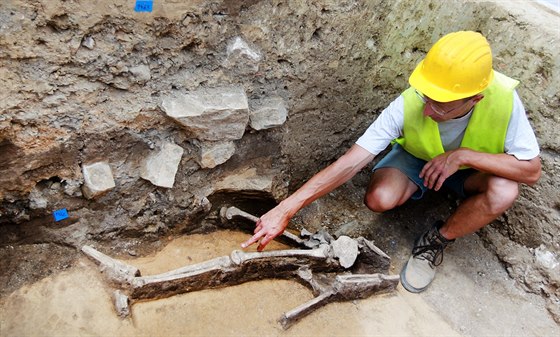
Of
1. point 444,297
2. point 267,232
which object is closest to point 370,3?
point 267,232

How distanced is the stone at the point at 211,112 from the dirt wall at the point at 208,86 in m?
0.05

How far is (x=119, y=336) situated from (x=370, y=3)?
83.1 inches

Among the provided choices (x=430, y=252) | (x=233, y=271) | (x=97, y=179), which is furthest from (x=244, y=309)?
(x=430, y=252)

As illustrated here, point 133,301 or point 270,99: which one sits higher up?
point 270,99

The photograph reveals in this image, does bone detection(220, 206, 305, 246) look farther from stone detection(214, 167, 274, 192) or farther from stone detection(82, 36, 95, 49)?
stone detection(82, 36, 95, 49)

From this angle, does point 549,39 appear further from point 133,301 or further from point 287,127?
point 133,301

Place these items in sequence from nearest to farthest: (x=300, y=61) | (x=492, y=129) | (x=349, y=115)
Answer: (x=492, y=129)
(x=300, y=61)
(x=349, y=115)

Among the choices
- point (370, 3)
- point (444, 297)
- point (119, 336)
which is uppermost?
point (370, 3)

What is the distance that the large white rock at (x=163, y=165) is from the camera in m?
2.62

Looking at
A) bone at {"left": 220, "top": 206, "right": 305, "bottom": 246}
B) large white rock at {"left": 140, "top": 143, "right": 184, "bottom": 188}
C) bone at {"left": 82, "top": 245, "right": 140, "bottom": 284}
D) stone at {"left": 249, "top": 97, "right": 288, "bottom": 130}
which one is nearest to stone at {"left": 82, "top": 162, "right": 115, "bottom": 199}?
large white rock at {"left": 140, "top": 143, "right": 184, "bottom": 188}

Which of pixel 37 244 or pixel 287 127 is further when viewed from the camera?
pixel 287 127

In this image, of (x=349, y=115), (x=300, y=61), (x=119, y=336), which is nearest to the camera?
(x=119, y=336)

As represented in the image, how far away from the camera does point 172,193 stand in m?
2.77

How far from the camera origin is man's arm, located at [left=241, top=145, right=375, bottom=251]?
2465 millimetres
